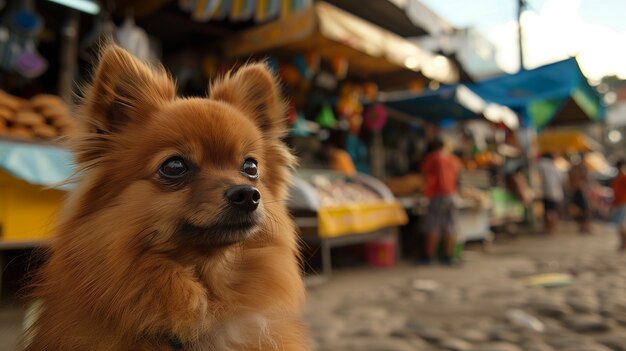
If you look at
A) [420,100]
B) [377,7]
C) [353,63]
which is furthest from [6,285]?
[377,7]

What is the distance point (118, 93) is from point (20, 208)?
114 inches

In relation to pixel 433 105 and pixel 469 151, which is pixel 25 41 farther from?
pixel 469 151

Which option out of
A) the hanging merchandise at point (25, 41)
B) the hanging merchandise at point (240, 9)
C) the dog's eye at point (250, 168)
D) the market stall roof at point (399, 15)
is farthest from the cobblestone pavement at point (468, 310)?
the market stall roof at point (399, 15)

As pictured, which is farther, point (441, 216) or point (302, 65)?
point (441, 216)

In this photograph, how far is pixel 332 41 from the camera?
7.40 meters

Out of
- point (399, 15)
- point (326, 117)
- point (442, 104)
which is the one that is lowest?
point (326, 117)

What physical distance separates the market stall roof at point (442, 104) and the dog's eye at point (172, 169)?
808cm

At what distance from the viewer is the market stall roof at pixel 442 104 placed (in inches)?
358

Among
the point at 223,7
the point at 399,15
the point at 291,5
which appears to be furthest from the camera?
the point at 399,15

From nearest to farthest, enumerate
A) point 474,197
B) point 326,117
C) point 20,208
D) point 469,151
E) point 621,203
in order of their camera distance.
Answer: point 20,208 < point 621,203 < point 326,117 < point 474,197 < point 469,151

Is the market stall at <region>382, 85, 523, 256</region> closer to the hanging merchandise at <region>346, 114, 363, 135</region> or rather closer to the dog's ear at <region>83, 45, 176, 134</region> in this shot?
the hanging merchandise at <region>346, 114, 363, 135</region>

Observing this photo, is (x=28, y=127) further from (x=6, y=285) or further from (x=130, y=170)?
(x=130, y=170)

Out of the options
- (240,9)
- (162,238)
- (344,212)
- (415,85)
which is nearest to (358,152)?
(415,85)

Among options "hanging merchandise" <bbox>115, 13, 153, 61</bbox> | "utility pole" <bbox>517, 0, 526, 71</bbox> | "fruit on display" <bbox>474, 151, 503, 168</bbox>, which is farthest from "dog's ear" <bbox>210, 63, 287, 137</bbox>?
"fruit on display" <bbox>474, 151, 503, 168</bbox>
